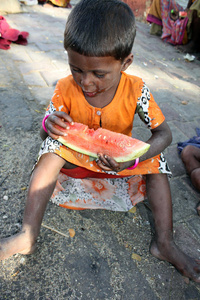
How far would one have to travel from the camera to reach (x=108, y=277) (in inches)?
67.6

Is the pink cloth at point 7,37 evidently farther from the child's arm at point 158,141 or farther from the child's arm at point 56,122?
the child's arm at point 158,141

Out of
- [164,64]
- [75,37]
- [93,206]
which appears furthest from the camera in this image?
[164,64]

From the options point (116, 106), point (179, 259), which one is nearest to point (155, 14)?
point (116, 106)

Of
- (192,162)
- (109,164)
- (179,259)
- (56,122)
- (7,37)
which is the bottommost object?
(179,259)

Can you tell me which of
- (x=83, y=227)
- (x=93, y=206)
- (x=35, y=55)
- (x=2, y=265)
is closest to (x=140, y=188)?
(x=93, y=206)

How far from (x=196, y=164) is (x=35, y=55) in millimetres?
3551

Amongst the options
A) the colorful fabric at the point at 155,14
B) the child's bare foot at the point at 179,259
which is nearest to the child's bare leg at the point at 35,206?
the child's bare foot at the point at 179,259

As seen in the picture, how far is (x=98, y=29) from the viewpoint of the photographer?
1.52 m

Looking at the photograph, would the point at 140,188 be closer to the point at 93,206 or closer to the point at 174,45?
the point at 93,206

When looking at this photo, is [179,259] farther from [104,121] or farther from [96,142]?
[104,121]

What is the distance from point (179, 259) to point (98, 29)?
1.62 meters

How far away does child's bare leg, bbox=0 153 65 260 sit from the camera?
5.32 feet

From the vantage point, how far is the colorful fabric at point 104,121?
1.90 m

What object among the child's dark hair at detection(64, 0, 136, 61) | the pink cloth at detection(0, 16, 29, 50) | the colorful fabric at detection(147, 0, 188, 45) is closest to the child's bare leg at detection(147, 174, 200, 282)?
the child's dark hair at detection(64, 0, 136, 61)
